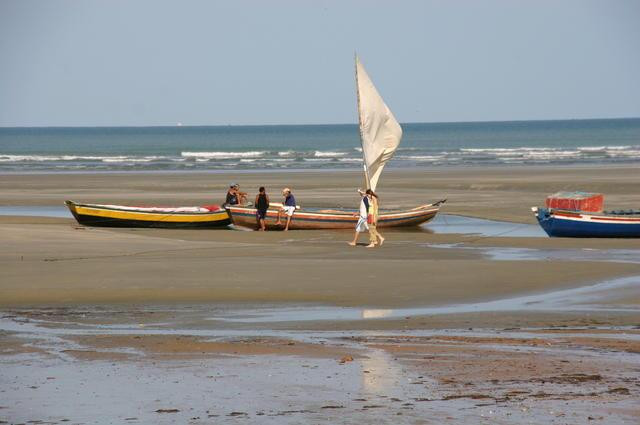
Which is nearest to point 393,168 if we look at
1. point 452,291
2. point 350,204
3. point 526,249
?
point 350,204

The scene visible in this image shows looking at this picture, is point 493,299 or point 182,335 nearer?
point 182,335

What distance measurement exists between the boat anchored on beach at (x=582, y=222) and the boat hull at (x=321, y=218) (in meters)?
4.05

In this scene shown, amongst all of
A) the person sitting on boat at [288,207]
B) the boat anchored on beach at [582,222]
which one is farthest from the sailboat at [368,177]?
the boat anchored on beach at [582,222]

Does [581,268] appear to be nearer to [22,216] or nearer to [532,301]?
[532,301]

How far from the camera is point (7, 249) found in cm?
2189

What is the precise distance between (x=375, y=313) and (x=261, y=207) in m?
13.7

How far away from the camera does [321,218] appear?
92.2ft

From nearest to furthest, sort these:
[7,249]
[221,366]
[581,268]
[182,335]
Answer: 1. [221,366]
2. [182,335]
3. [581,268]
4. [7,249]

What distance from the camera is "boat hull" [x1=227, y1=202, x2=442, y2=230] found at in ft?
92.2

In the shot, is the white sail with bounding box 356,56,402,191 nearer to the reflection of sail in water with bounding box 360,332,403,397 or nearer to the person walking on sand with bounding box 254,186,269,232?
the person walking on sand with bounding box 254,186,269,232

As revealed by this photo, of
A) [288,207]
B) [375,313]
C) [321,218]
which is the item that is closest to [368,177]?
[321,218]

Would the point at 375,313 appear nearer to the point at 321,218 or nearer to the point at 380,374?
the point at 380,374

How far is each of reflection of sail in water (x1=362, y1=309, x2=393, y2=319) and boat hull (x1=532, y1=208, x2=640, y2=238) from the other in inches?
451

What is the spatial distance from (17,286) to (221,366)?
699cm
